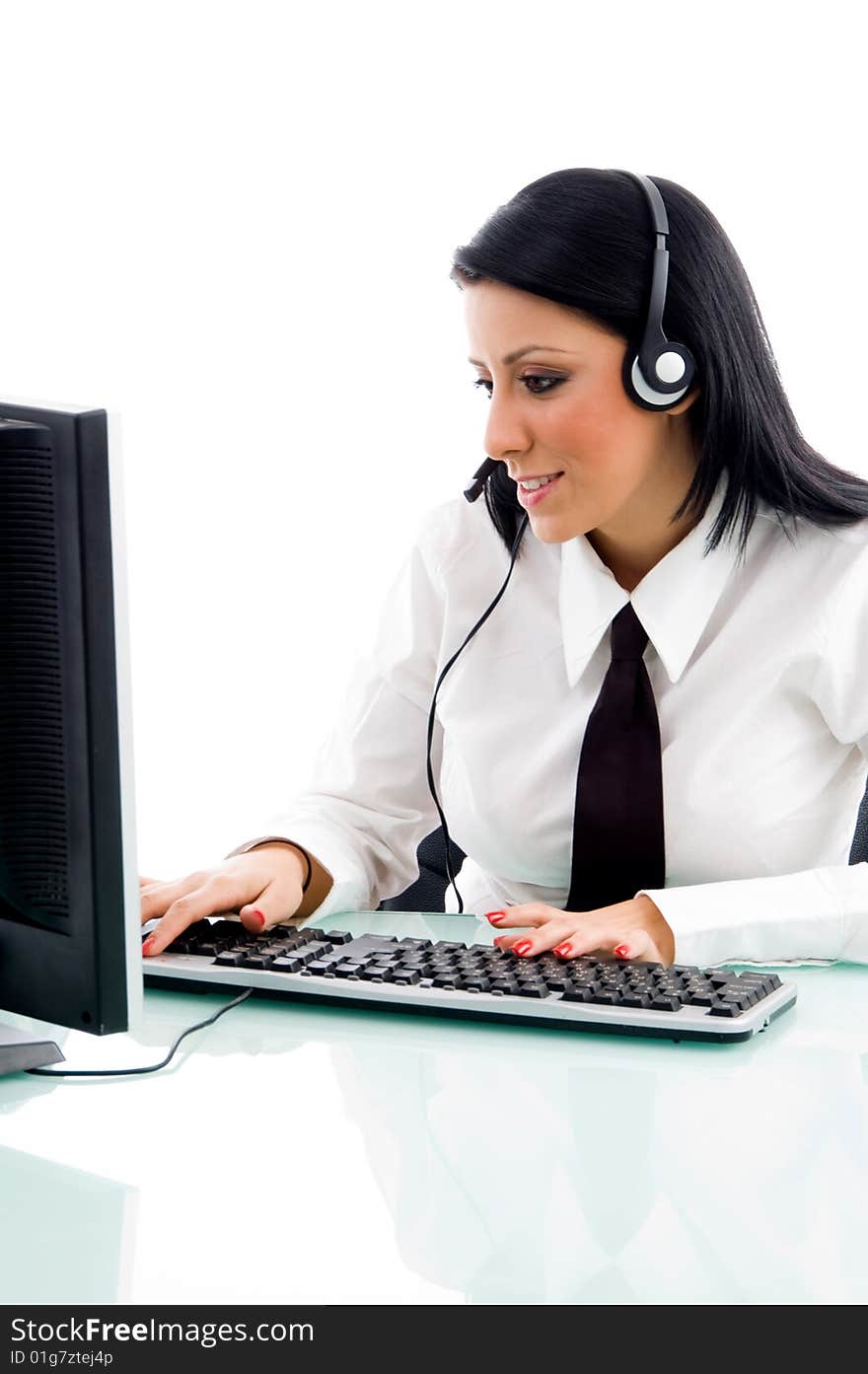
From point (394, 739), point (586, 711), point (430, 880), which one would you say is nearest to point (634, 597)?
point (586, 711)

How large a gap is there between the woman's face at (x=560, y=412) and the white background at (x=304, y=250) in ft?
4.10

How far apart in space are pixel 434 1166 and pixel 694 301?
928 millimetres

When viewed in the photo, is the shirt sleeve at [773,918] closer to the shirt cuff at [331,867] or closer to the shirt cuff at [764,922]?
the shirt cuff at [764,922]

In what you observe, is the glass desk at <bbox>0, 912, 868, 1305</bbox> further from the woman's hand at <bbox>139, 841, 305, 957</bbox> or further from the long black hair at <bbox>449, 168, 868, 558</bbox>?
the long black hair at <bbox>449, 168, 868, 558</bbox>

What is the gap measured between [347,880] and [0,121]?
7.15 feet

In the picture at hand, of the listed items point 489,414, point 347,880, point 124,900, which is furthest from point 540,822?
point 124,900

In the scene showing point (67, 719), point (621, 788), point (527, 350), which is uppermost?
point (527, 350)

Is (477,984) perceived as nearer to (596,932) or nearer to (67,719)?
(596,932)

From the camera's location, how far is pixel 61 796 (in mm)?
875

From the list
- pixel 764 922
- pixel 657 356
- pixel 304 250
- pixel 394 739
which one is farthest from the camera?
pixel 304 250

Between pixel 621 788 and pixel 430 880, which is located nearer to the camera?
pixel 621 788

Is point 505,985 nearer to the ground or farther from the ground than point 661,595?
nearer to the ground

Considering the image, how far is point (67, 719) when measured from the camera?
33.8 inches
